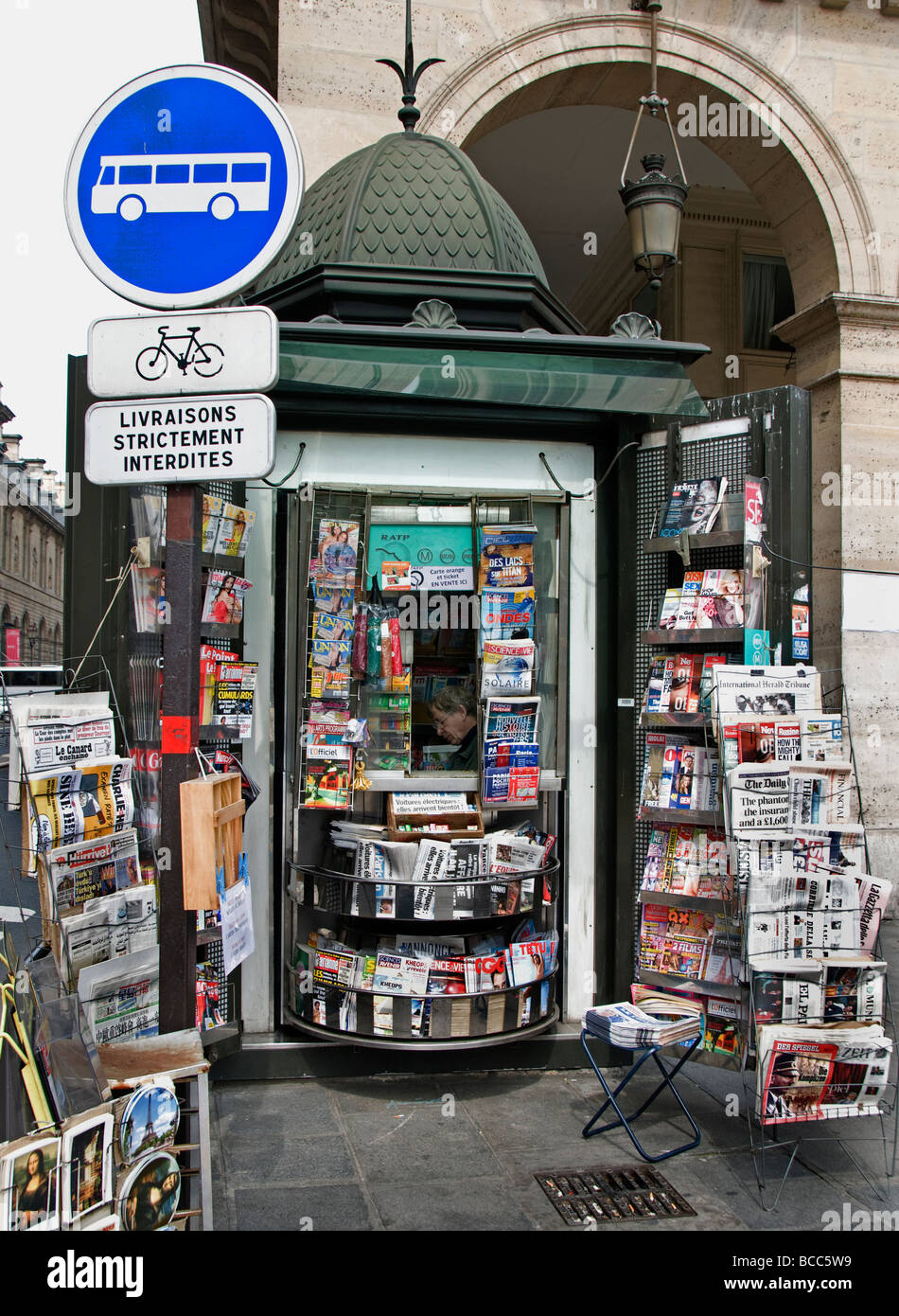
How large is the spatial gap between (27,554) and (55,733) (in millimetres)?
76614

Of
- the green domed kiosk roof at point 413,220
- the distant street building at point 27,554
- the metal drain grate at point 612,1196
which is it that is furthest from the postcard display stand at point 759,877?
the distant street building at point 27,554

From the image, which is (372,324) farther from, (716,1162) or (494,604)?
(716,1162)

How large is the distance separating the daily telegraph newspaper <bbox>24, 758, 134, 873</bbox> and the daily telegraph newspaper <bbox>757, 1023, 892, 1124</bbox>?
249 centimetres


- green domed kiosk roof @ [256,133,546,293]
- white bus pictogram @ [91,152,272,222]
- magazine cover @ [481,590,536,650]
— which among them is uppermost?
green domed kiosk roof @ [256,133,546,293]

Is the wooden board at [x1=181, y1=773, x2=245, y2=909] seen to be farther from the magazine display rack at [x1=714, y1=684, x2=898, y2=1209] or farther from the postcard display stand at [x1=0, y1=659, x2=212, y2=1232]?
the magazine display rack at [x1=714, y1=684, x2=898, y2=1209]

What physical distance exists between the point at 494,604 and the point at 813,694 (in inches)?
57.8

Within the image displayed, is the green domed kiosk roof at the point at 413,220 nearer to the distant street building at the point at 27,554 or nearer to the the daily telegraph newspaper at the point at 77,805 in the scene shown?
the the daily telegraph newspaper at the point at 77,805

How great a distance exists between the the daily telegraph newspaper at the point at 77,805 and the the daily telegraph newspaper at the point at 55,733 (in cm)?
5

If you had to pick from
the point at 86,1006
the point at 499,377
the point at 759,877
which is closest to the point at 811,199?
the point at 499,377

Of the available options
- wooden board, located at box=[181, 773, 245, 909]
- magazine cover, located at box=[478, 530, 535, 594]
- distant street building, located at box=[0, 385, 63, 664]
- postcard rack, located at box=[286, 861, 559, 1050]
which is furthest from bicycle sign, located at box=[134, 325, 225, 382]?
distant street building, located at box=[0, 385, 63, 664]

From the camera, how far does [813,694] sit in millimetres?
4164

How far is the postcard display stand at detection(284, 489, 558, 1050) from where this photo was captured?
14.4 feet

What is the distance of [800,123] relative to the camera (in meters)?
8.20

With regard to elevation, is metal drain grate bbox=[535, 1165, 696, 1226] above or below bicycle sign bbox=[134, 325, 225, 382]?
below
